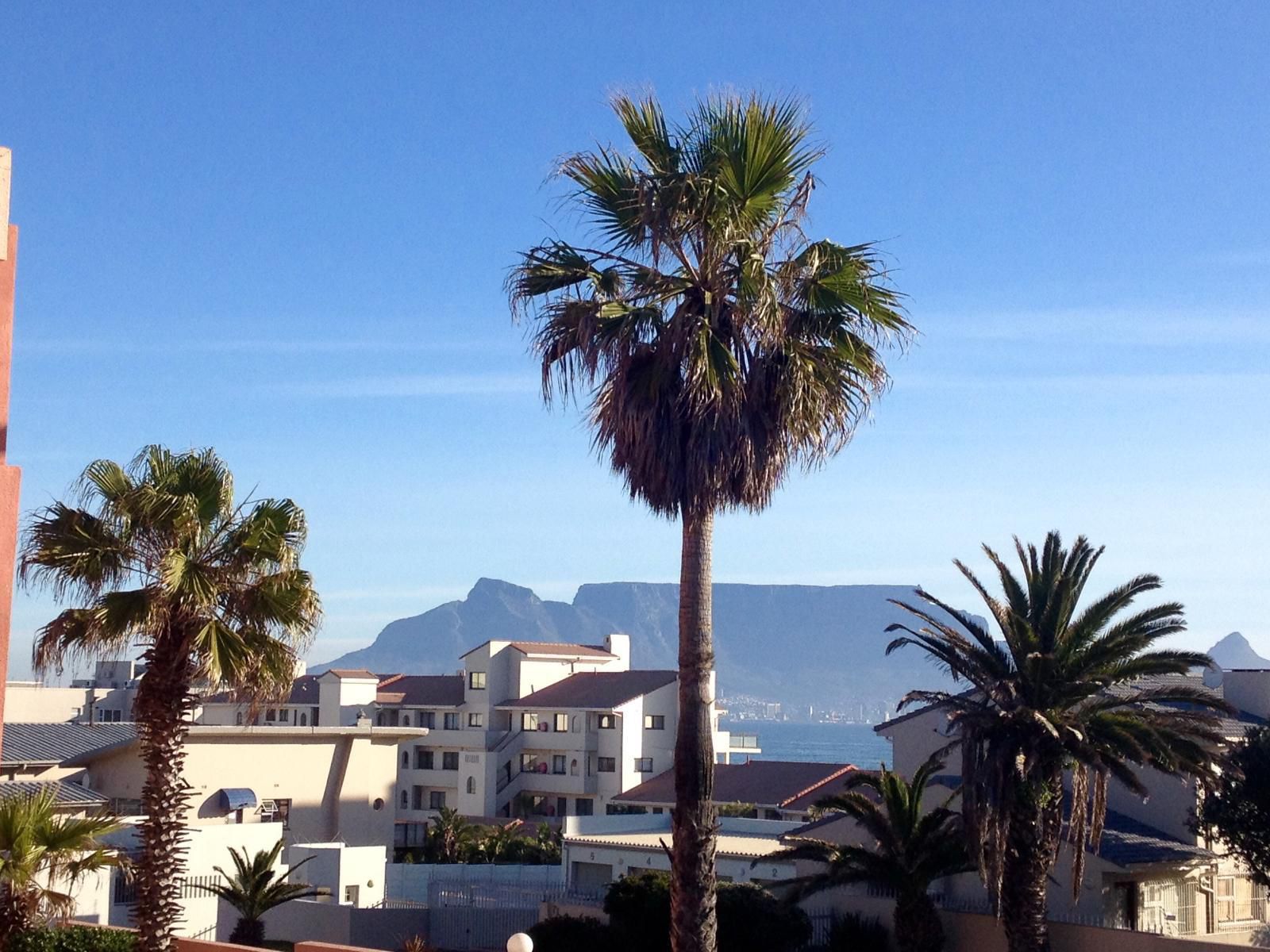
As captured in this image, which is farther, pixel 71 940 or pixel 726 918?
pixel 726 918

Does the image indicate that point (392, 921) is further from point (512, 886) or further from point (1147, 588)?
point (1147, 588)

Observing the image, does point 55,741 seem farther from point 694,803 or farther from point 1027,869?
point 694,803

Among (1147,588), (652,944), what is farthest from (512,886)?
(1147,588)

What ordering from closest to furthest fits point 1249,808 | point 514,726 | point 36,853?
1. point 36,853
2. point 1249,808
3. point 514,726

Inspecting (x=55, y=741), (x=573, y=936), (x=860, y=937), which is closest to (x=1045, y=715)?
(x=860, y=937)

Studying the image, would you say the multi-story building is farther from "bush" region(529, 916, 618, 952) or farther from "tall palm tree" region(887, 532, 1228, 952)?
"tall palm tree" region(887, 532, 1228, 952)

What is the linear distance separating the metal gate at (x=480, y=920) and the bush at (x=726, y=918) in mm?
8865

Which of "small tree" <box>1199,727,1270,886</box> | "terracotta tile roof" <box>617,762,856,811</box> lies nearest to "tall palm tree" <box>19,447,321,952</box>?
"small tree" <box>1199,727,1270,886</box>

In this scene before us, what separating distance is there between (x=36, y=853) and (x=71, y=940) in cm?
202

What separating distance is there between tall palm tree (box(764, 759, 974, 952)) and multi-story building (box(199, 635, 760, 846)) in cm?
5496

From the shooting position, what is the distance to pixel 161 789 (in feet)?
64.6

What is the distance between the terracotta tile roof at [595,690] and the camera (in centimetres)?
8538

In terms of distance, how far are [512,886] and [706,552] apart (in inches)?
994

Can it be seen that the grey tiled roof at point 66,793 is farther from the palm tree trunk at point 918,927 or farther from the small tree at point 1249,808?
the small tree at point 1249,808
